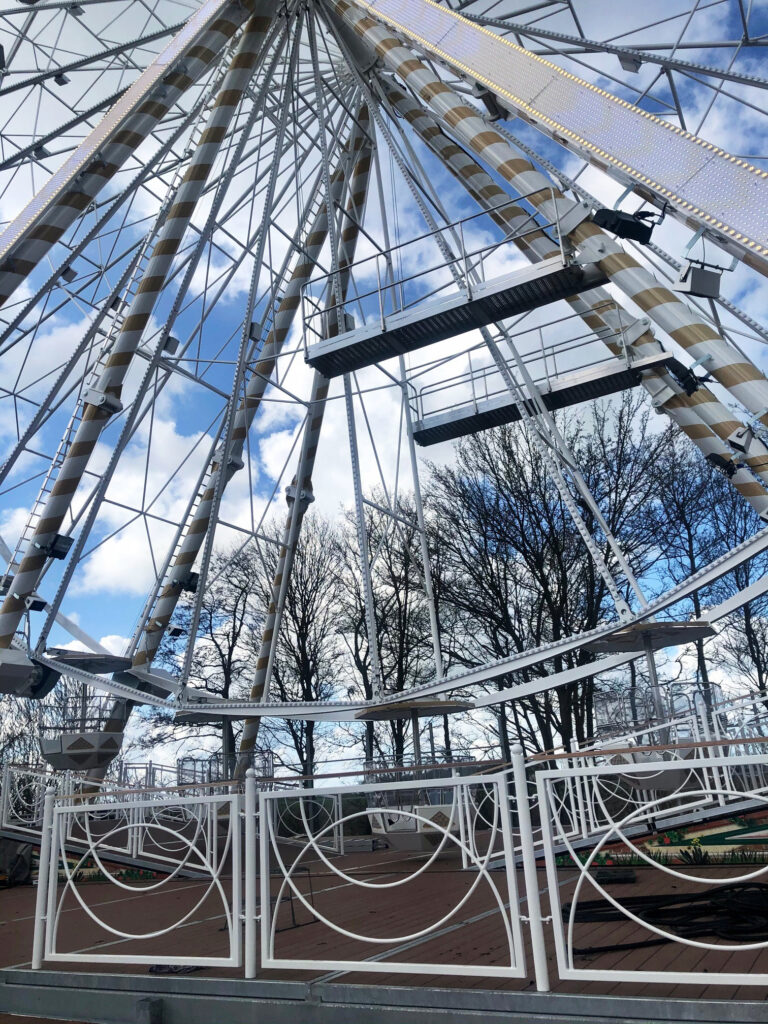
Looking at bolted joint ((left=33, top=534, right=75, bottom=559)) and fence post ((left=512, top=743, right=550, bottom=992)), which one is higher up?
bolted joint ((left=33, top=534, right=75, bottom=559))

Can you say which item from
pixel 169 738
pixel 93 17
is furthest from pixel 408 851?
pixel 169 738

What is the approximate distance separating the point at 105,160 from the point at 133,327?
9.41ft

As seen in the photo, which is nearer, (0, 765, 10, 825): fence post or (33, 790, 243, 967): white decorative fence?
(33, 790, 243, 967): white decorative fence

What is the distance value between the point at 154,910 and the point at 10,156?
1430 cm

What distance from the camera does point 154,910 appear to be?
9.84 metres

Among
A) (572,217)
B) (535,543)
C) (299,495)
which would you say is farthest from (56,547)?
(535,543)

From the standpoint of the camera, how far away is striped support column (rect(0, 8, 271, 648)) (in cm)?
1398

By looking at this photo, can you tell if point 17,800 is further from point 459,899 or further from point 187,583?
point 459,899

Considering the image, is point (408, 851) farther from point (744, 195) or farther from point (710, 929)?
point (744, 195)

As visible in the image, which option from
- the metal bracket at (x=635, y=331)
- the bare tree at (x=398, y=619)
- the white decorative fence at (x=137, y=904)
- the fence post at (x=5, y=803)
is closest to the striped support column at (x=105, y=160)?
the metal bracket at (x=635, y=331)

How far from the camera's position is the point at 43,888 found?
6078 millimetres

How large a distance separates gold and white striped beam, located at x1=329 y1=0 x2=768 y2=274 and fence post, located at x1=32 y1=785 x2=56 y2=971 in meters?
7.25

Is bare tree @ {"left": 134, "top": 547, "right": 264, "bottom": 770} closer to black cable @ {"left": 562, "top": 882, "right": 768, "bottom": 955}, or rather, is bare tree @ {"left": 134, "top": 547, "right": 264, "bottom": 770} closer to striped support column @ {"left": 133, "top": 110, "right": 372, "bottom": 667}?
striped support column @ {"left": 133, "top": 110, "right": 372, "bottom": 667}

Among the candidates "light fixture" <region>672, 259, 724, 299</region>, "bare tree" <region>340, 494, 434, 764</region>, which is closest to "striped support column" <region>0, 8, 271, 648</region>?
"light fixture" <region>672, 259, 724, 299</region>
